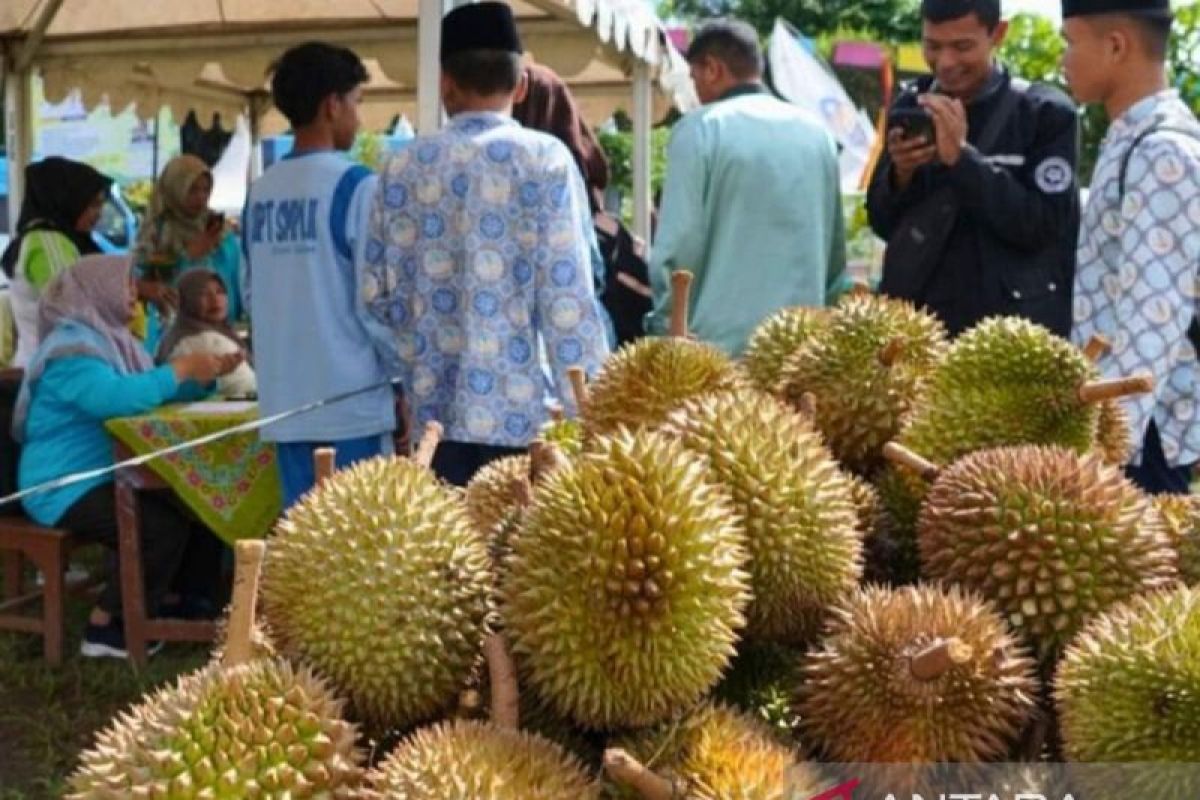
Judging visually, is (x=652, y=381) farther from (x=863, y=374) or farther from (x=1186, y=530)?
(x=1186, y=530)

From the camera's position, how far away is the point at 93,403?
3984 mm

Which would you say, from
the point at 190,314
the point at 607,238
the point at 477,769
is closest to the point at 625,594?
the point at 477,769

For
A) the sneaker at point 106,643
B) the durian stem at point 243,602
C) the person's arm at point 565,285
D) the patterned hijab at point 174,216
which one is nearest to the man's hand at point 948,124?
the person's arm at point 565,285

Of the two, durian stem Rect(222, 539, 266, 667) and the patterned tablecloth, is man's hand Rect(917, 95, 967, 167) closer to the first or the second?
durian stem Rect(222, 539, 266, 667)

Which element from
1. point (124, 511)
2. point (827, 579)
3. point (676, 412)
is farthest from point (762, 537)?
point (124, 511)

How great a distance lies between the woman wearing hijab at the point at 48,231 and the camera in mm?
5098

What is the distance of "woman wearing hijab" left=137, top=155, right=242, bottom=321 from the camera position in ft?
20.0

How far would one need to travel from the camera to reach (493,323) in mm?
3074

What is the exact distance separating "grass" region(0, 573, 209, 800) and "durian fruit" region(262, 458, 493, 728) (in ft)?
7.69

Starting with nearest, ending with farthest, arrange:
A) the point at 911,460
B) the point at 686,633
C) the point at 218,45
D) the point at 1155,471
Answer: the point at 686,633, the point at 911,460, the point at 1155,471, the point at 218,45

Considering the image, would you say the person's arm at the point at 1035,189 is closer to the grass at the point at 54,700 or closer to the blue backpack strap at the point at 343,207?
the blue backpack strap at the point at 343,207

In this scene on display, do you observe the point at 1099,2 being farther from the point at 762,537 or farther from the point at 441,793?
the point at 441,793

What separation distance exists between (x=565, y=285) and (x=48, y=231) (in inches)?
114

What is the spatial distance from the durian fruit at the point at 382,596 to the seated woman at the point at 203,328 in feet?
12.0
